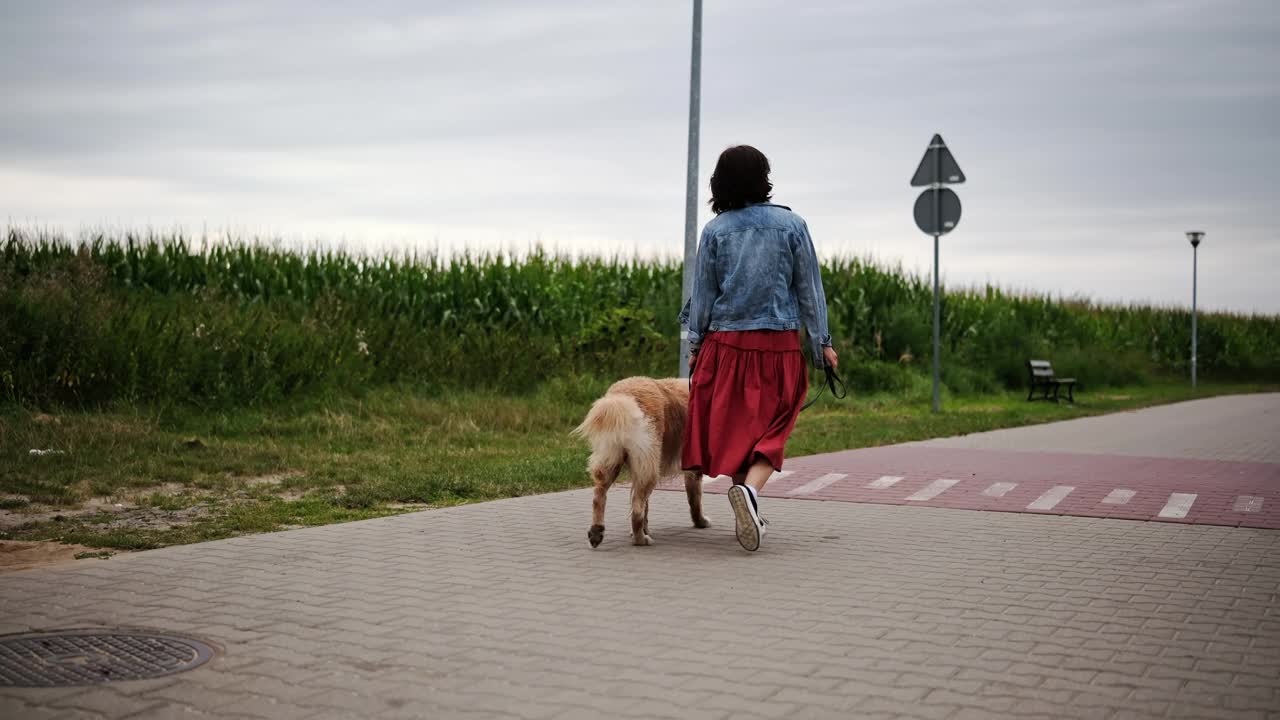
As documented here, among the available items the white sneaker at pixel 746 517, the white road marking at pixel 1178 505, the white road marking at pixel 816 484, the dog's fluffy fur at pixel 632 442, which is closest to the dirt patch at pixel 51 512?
the dog's fluffy fur at pixel 632 442

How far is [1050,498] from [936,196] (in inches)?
394

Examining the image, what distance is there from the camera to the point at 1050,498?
32.4 feet

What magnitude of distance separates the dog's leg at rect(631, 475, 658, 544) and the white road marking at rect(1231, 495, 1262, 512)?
4.62 meters

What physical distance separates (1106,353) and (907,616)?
3078 cm

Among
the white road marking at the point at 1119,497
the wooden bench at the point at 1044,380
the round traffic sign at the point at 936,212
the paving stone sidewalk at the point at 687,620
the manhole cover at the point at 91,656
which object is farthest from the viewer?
the wooden bench at the point at 1044,380

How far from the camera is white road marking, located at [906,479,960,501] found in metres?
9.95

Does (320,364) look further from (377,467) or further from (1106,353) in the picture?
(1106,353)

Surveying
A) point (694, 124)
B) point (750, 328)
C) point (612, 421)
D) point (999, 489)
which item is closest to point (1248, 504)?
point (999, 489)

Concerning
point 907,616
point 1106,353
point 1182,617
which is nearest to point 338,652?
point 907,616

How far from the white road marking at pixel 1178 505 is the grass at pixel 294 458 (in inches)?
167

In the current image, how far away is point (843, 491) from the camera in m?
10.3

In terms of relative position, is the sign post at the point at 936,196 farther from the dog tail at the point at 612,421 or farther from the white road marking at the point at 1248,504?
the dog tail at the point at 612,421

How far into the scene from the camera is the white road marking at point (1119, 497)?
9664 mm

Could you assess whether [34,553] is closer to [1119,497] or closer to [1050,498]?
[1050,498]
